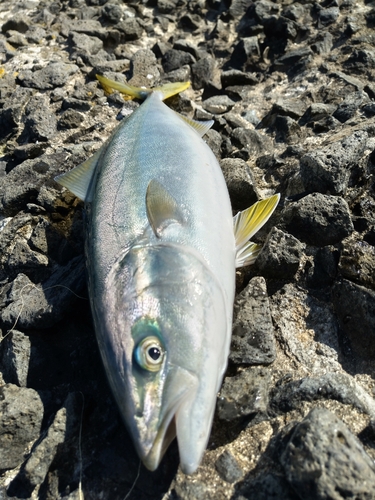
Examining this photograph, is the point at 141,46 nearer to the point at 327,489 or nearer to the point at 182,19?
the point at 182,19

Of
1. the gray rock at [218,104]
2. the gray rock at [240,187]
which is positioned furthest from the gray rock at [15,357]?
the gray rock at [218,104]

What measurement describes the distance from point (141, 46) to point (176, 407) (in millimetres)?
5292

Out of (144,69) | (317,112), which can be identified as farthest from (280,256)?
(144,69)

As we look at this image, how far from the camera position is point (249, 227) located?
2.87 m

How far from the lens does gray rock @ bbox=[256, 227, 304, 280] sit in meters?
2.84

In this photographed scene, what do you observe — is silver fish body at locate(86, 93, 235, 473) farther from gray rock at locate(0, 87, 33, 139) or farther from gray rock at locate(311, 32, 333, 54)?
gray rock at locate(311, 32, 333, 54)

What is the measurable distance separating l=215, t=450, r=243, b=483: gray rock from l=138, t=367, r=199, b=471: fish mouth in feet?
1.55

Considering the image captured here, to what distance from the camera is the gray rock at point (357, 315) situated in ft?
8.43

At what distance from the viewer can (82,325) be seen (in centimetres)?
293

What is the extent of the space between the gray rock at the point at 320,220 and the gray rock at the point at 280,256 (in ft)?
0.49

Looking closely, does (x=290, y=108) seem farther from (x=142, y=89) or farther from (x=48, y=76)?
(x=48, y=76)

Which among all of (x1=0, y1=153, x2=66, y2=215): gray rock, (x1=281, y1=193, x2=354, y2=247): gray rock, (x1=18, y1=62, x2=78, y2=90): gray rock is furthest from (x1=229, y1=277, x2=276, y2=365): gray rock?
(x1=18, y1=62, x2=78, y2=90): gray rock

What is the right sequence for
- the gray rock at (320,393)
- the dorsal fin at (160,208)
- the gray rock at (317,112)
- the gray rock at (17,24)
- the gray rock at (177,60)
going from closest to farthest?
the gray rock at (320,393) → the dorsal fin at (160,208) → the gray rock at (317,112) → the gray rock at (177,60) → the gray rock at (17,24)

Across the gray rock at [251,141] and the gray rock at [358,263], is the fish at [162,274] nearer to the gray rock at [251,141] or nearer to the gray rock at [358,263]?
the gray rock at [358,263]
